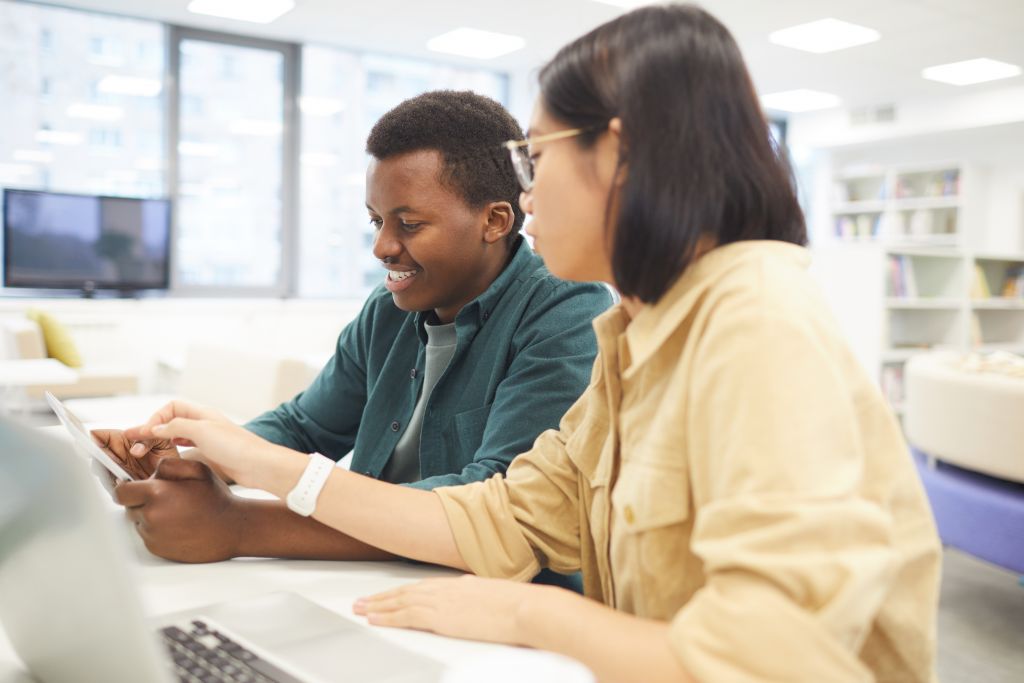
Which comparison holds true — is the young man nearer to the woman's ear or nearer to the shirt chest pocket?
the shirt chest pocket

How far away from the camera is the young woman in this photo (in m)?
0.62

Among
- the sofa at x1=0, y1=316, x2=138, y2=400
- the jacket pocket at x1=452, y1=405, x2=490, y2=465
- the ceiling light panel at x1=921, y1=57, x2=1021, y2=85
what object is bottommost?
the sofa at x1=0, y1=316, x2=138, y2=400

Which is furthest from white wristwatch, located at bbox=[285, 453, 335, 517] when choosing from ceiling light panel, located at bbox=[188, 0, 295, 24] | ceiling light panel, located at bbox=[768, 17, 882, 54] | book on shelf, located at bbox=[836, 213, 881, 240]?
book on shelf, located at bbox=[836, 213, 881, 240]

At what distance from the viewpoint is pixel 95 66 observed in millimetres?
6098

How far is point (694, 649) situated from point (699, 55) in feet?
1.63

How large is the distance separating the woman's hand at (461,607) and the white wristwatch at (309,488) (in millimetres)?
182

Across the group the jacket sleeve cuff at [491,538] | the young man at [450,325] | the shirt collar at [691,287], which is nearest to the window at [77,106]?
the young man at [450,325]

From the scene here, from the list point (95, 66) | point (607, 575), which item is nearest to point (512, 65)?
point (95, 66)

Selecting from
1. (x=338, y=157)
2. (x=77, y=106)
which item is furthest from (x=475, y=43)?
(x=77, y=106)

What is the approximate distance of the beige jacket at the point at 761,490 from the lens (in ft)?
2.02

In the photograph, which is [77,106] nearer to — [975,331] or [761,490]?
[975,331]

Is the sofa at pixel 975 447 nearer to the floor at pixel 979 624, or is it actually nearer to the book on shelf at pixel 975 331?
the floor at pixel 979 624

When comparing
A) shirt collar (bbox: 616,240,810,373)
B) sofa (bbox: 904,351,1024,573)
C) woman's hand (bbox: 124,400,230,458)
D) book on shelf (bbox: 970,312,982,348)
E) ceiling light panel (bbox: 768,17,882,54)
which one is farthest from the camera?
ceiling light panel (bbox: 768,17,882,54)

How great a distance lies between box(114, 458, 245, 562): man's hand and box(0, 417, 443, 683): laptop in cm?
17
